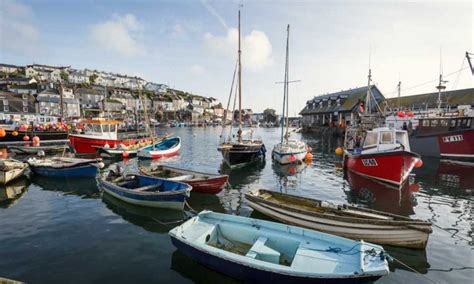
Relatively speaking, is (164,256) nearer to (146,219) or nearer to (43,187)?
(146,219)

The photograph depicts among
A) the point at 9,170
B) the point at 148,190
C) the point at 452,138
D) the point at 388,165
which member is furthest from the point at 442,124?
the point at 9,170

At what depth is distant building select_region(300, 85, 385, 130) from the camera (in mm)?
64912

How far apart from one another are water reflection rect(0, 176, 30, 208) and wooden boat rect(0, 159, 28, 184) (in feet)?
1.36

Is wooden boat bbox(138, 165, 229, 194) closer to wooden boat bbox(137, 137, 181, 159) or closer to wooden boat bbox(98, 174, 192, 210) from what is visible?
wooden boat bbox(98, 174, 192, 210)

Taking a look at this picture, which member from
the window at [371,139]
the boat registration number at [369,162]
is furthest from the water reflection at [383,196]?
the window at [371,139]

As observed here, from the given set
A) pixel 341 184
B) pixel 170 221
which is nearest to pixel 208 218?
pixel 170 221

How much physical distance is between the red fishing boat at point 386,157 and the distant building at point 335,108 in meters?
39.5

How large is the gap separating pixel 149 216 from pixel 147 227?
111 centimetres

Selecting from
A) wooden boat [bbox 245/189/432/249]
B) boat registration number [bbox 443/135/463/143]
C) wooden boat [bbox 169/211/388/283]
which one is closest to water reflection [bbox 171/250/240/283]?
wooden boat [bbox 169/211/388/283]

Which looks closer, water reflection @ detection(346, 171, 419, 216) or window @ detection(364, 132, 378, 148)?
water reflection @ detection(346, 171, 419, 216)

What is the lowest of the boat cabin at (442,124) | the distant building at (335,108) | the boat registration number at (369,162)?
the boat registration number at (369,162)

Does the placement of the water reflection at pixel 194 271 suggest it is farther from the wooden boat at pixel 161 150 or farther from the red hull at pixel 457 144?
the red hull at pixel 457 144

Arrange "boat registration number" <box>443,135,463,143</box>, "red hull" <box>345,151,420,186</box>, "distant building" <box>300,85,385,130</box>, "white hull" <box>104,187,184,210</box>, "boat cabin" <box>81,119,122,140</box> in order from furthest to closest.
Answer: "distant building" <box>300,85,385,130</box> < "boat cabin" <box>81,119,122,140</box> < "boat registration number" <box>443,135,463,143</box> < "red hull" <box>345,151,420,186</box> < "white hull" <box>104,187,184,210</box>

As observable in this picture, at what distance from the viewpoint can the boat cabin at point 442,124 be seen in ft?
96.2
